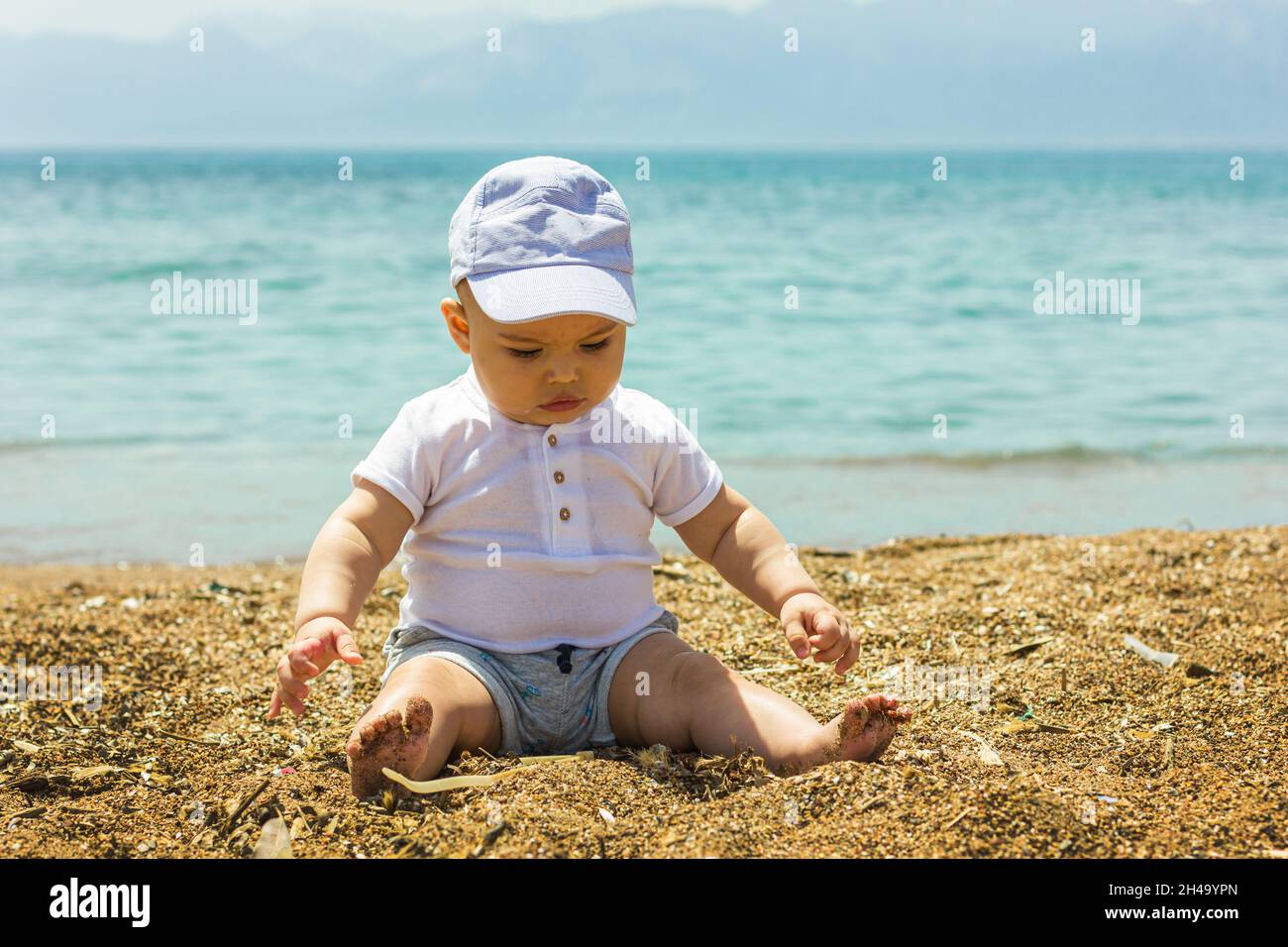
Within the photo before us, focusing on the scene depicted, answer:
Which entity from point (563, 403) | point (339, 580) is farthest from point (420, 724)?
point (563, 403)

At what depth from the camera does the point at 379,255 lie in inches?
690

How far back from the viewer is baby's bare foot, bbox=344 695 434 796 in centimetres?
241

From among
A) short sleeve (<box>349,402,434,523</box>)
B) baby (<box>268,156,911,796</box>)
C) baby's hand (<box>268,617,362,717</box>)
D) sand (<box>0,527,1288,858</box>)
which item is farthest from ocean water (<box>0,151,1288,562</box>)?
baby's hand (<box>268,617,362,717</box>)

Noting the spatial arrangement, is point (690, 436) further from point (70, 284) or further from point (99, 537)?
point (70, 284)

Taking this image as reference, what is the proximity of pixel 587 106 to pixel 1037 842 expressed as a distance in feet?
661

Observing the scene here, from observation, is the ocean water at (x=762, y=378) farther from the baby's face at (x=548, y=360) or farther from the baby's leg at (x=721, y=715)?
the baby's face at (x=548, y=360)

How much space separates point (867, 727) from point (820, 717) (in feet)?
2.08

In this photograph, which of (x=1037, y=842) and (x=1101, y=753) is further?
(x=1101, y=753)

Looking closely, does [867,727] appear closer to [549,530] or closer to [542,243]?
[549,530]

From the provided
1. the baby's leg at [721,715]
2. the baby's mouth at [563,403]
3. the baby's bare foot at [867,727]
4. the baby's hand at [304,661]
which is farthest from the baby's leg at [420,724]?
the baby's bare foot at [867,727]

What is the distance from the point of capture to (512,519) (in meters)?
2.94

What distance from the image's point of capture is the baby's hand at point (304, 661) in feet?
7.98
